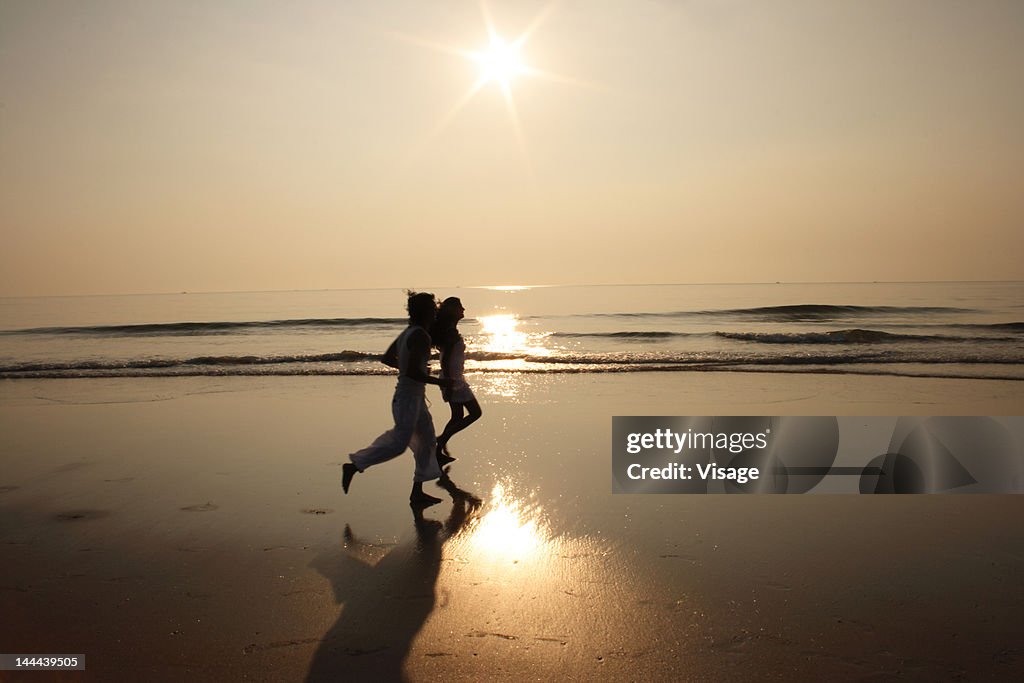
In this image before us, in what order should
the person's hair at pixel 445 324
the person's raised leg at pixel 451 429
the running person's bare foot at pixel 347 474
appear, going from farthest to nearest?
the person's raised leg at pixel 451 429 → the person's hair at pixel 445 324 → the running person's bare foot at pixel 347 474

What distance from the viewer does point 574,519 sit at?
18.2ft

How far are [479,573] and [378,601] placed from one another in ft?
2.24

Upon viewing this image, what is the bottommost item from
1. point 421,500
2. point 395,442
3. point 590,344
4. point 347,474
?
point 421,500

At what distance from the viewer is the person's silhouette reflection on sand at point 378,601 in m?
3.29

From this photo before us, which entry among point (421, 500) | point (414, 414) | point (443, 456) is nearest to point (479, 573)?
point (421, 500)

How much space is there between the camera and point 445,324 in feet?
23.7

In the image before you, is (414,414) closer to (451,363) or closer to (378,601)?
(451,363)

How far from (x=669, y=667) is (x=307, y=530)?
309 cm

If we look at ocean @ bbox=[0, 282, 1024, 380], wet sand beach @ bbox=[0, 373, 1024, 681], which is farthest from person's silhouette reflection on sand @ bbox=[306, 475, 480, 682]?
ocean @ bbox=[0, 282, 1024, 380]

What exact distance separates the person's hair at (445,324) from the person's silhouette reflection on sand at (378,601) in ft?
7.13

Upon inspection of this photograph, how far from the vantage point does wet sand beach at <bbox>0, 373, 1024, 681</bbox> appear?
3.35m

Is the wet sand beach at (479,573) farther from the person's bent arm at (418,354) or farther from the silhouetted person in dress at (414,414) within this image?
the person's bent arm at (418,354)

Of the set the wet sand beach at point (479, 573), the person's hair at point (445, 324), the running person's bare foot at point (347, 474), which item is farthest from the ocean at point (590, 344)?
the running person's bare foot at point (347, 474)

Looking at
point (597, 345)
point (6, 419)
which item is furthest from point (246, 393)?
point (597, 345)
